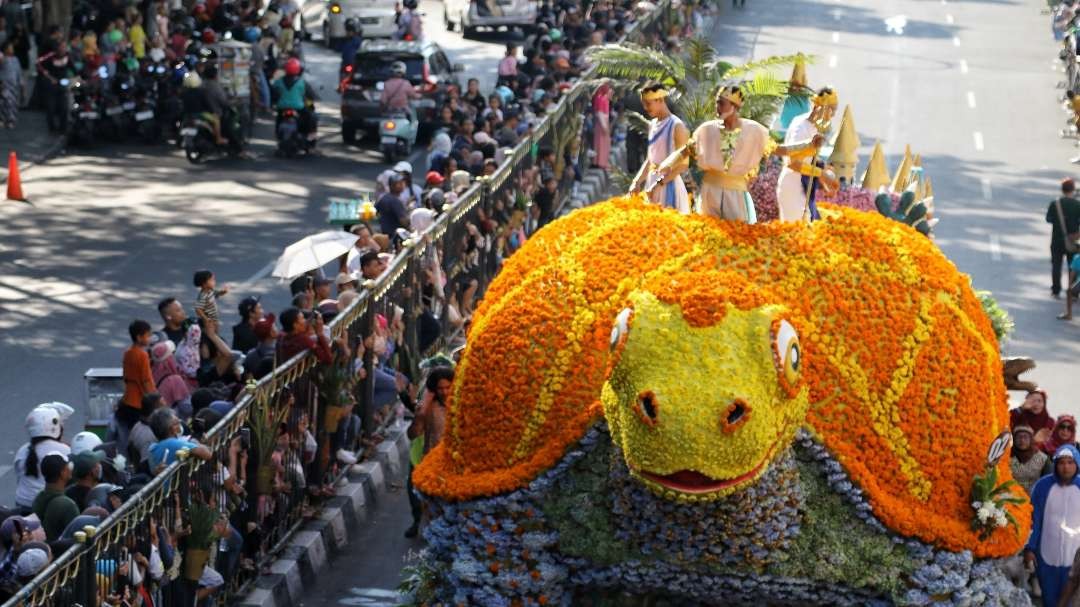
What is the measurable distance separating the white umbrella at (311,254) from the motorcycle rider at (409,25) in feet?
59.6

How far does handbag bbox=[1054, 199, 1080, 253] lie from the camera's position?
23.2 m

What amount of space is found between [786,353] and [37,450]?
523cm

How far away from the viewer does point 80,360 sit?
784 inches

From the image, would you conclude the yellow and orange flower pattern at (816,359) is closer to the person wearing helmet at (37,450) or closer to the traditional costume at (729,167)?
the traditional costume at (729,167)

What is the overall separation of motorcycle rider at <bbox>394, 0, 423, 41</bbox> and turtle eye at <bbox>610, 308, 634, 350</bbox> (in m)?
26.5

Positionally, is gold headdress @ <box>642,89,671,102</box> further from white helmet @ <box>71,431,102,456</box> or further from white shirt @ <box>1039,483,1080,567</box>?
white helmet @ <box>71,431,102,456</box>

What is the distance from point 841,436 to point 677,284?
137 centimetres

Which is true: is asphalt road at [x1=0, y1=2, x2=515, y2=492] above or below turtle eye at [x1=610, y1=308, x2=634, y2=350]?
below

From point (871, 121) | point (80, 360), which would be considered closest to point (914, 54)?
point (871, 121)

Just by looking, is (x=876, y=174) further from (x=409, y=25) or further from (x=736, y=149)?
(x=409, y=25)

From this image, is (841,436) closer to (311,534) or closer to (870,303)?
(870,303)

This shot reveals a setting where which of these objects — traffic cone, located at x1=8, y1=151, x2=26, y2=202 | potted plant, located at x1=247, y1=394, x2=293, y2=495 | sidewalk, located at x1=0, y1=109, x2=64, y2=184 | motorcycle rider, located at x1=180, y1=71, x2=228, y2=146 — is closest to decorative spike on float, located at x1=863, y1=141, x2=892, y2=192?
potted plant, located at x1=247, y1=394, x2=293, y2=495

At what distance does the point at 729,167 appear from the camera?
39.8 feet

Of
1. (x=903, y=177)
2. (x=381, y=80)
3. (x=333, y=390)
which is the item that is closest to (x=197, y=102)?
(x=381, y=80)
